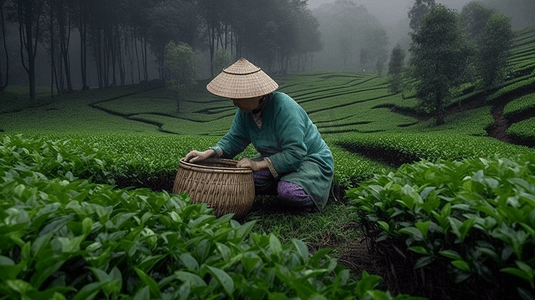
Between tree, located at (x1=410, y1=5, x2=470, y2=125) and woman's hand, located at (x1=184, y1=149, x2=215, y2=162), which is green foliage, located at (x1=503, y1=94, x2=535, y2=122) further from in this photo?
woman's hand, located at (x1=184, y1=149, x2=215, y2=162)

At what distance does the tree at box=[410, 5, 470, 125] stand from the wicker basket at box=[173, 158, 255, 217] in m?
12.5

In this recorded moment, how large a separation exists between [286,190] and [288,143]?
0.43 m

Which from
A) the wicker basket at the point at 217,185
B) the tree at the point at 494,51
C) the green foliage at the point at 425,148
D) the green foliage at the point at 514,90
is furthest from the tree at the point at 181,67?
the wicker basket at the point at 217,185

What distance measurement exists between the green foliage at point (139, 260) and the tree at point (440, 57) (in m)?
13.7

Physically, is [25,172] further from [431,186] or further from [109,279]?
[431,186]

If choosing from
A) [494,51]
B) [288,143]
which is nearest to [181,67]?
[494,51]

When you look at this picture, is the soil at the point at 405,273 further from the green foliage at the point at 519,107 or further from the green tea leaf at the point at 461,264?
the green foliage at the point at 519,107

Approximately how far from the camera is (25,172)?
1.96 meters

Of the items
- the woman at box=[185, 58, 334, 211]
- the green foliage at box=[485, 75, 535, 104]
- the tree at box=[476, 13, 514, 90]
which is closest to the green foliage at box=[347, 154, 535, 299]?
the woman at box=[185, 58, 334, 211]

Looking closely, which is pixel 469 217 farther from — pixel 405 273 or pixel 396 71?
pixel 396 71

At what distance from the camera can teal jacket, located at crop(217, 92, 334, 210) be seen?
115 inches

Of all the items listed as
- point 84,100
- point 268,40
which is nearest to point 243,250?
point 84,100

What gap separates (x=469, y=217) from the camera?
124cm

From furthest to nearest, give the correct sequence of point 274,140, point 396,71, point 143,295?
point 396,71, point 274,140, point 143,295
